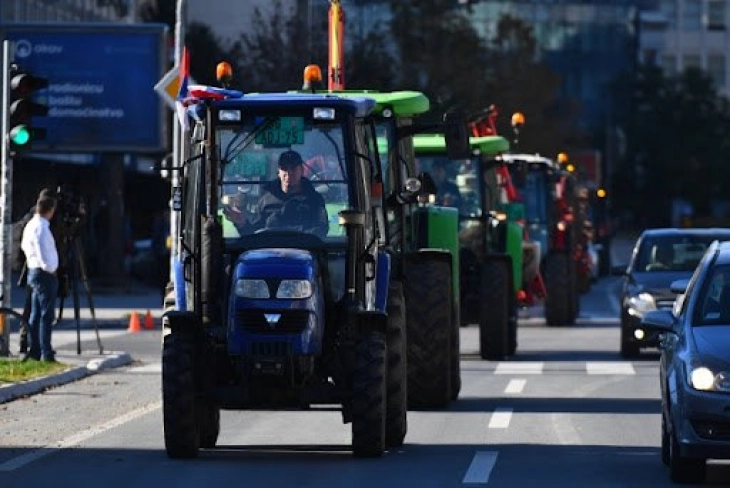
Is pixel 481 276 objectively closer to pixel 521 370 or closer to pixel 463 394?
pixel 521 370

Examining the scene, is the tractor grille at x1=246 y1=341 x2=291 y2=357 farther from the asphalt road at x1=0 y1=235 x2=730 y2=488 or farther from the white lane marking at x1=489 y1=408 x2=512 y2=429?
the white lane marking at x1=489 y1=408 x2=512 y2=429

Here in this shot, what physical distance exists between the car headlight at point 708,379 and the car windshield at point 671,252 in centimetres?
1595

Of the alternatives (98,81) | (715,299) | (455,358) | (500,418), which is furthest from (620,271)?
(98,81)

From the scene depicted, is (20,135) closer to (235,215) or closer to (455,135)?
(455,135)

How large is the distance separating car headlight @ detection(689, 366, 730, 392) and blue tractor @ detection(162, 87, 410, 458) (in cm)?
247

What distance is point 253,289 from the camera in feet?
50.7

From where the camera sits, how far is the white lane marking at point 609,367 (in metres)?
26.7

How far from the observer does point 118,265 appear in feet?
169

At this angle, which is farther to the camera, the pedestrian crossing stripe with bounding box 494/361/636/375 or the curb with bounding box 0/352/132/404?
the pedestrian crossing stripe with bounding box 494/361/636/375

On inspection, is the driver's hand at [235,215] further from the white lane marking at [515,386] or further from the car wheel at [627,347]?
the car wheel at [627,347]

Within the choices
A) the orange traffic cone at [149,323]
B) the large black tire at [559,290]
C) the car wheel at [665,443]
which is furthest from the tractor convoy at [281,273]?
the large black tire at [559,290]

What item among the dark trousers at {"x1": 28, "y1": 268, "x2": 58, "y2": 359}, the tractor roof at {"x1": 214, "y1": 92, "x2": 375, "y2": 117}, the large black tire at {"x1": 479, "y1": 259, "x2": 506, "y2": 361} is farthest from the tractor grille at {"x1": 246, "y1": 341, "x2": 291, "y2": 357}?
the large black tire at {"x1": 479, "y1": 259, "x2": 506, "y2": 361}

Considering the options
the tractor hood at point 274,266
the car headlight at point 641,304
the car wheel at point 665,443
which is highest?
the tractor hood at point 274,266

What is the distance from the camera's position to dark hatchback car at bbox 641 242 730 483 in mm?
13859
